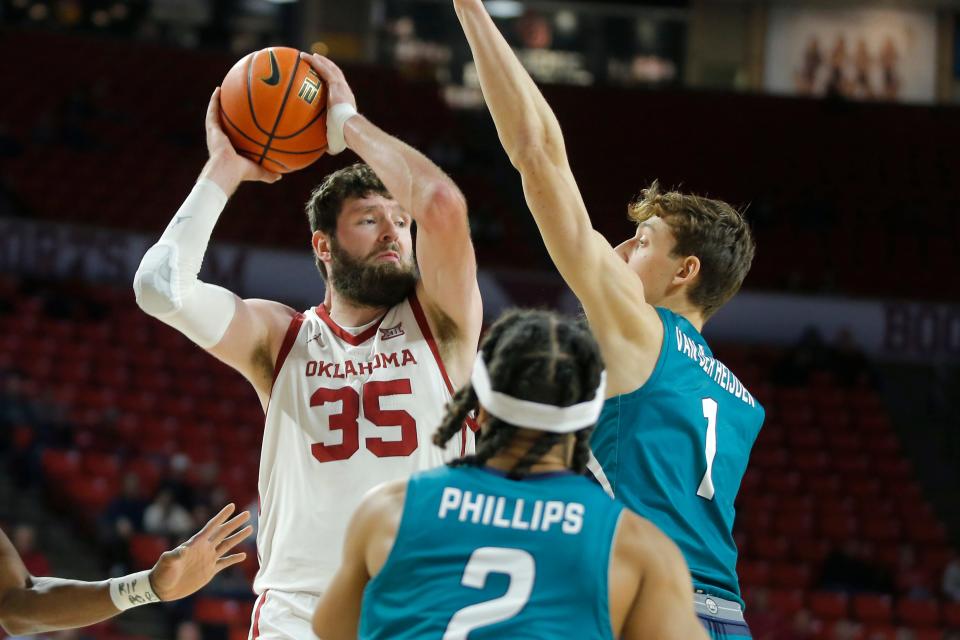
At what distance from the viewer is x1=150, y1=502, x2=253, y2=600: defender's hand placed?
378 centimetres

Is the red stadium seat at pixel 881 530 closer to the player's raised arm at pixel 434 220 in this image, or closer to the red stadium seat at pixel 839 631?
the red stadium seat at pixel 839 631

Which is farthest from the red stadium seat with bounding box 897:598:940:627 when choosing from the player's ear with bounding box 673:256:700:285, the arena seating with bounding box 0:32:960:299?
the player's ear with bounding box 673:256:700:285

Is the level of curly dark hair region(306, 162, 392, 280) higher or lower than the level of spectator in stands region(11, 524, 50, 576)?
higher

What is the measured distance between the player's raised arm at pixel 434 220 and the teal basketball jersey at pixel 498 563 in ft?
3.71

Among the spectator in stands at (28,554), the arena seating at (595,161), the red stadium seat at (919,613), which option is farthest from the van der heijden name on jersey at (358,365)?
the arena seating at (595,161)

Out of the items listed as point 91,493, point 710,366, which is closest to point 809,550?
point 91,493

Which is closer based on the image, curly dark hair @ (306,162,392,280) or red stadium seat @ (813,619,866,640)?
curly dark hair @ (306,162,392,280)

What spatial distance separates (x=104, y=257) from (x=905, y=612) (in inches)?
415

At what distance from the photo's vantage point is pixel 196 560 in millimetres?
3801

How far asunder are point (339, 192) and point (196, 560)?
120cm

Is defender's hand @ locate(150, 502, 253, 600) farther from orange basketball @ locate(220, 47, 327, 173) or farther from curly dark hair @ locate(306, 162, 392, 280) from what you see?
orange basketball @ locate(220, 47, 327, 173)

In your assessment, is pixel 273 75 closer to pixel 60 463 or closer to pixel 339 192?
pixel 339 192

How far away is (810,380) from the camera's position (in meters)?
17.0

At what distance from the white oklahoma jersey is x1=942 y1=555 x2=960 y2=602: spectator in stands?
429 inches
